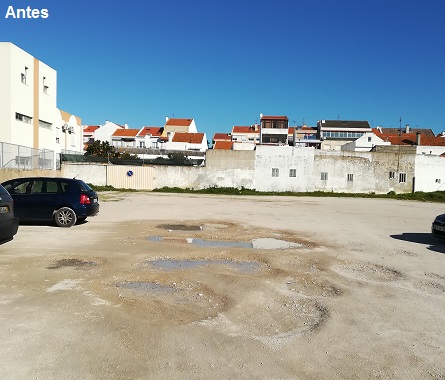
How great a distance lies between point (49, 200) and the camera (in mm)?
12852

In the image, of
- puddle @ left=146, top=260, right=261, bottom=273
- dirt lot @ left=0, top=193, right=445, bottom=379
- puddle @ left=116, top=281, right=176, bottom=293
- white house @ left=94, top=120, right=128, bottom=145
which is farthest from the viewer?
white house @ left=94, top=120, right=128, bottom=145

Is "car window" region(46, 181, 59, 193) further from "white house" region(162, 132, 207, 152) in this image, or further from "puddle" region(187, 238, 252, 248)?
"white house" region(162, 132, 207, 152)

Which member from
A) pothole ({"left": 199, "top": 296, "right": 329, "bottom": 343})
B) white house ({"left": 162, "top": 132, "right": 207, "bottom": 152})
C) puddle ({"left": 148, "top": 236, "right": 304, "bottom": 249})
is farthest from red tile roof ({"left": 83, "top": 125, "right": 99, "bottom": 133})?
pothole ({"left": 199, "top": 296, "right": 329, "bottom": 343})

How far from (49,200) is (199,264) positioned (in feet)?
22.4

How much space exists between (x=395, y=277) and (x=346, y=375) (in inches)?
174

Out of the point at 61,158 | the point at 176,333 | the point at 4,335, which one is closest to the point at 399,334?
the point at 176,333

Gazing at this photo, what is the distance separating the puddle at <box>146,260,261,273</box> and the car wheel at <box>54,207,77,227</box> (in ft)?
18.5

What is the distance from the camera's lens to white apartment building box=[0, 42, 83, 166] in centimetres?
3067

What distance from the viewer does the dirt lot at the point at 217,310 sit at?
3980 millimetres

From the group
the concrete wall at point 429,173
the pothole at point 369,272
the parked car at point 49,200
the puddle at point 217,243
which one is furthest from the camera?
the concrete wall at point 429,173

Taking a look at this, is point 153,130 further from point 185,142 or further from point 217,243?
point 217,243

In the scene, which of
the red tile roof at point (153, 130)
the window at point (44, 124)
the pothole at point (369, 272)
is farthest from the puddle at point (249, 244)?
the red tile roof at point (153, 130)

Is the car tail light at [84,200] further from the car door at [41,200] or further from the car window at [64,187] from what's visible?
the car door at [41,200]

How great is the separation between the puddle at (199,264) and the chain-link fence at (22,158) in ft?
58.9
